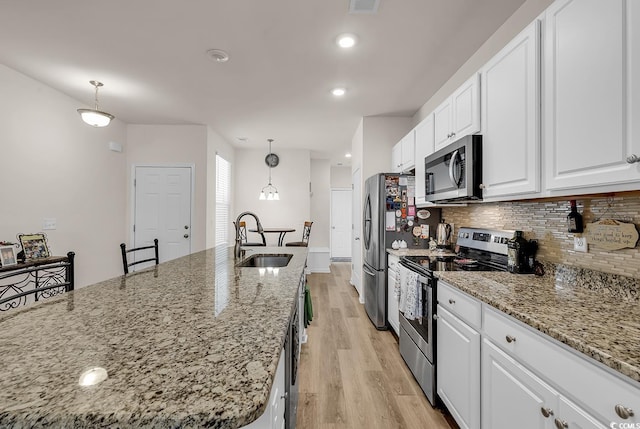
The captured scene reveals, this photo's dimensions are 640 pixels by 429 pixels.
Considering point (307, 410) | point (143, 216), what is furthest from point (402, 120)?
point (143, 216)

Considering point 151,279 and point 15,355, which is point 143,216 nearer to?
point 151,279

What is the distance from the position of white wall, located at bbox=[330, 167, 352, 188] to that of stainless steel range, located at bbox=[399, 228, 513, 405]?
5.79m

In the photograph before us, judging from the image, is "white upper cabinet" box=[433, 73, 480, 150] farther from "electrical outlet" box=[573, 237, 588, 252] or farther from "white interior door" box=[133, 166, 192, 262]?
"white interior door" box=[133, 166, 192, 262]

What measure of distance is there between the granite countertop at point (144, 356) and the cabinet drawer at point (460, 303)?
95cm

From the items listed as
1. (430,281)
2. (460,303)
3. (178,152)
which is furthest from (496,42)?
(178,152)

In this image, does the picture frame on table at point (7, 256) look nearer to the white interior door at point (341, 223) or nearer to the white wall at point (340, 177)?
the white interior door at point (341, 223)

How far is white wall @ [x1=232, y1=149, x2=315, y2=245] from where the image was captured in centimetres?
641

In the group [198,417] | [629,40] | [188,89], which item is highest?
[188,89]

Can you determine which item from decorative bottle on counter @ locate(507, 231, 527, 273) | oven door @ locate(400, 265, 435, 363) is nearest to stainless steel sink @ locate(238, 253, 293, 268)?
oven door @ locate(400, 265, 435, 363)

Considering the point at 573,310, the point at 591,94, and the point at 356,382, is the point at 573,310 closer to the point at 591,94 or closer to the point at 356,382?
the point at 591,94

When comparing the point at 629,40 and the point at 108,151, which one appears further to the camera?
the point at 108,151

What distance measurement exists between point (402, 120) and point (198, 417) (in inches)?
173

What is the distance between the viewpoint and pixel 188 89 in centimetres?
347

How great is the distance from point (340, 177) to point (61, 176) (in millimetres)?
5980
